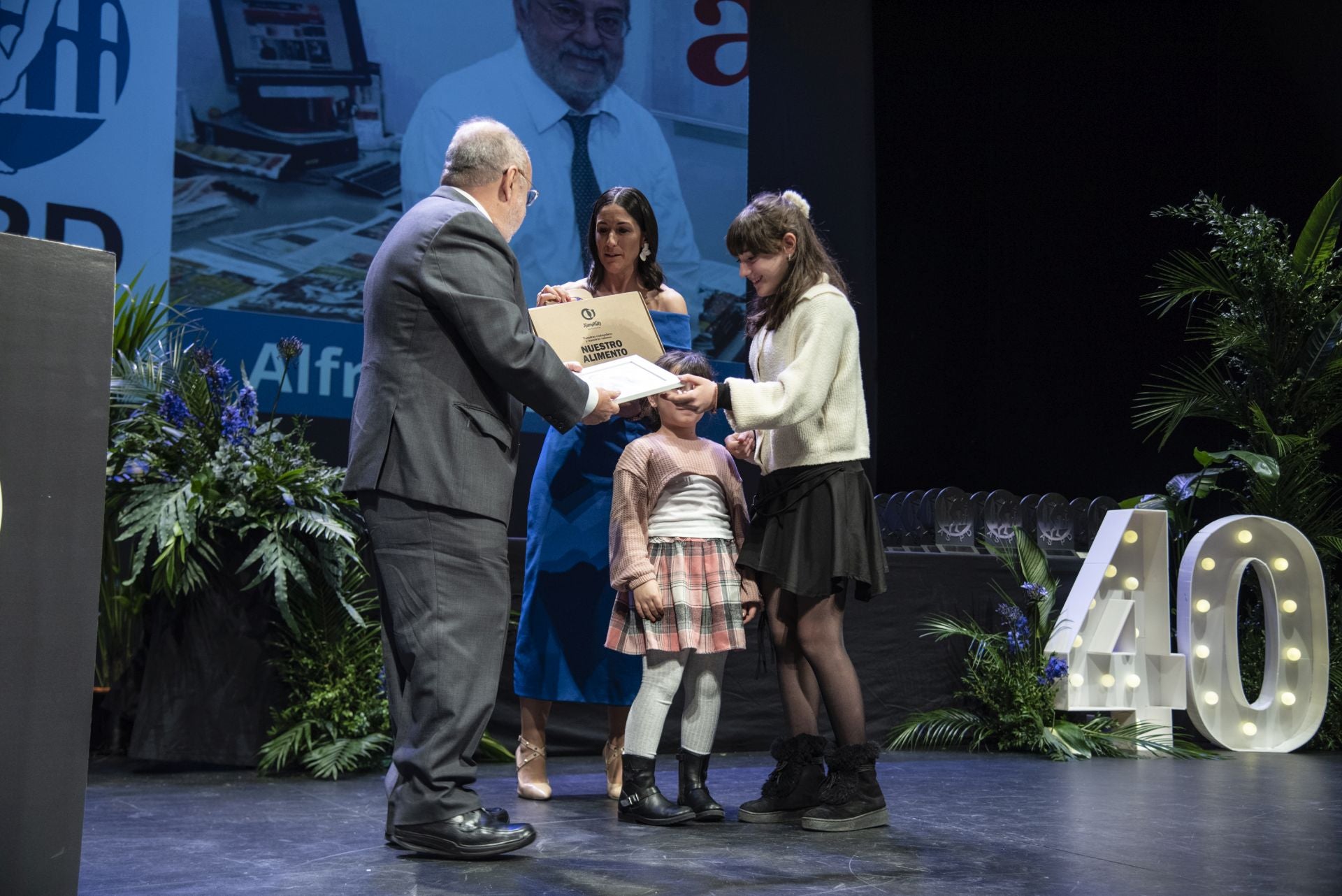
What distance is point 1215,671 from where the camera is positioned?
458 centimetres

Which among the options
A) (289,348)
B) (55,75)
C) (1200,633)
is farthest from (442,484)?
(55,75)

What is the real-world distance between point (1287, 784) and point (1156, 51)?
576cm

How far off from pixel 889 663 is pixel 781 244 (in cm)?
206

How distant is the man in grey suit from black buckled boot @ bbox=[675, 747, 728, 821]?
52 cm

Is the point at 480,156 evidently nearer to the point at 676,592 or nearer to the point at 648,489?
the point at 648,489

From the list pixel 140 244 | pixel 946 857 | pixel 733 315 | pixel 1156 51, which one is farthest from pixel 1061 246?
pixel 946 857

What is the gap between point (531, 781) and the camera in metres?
3.21

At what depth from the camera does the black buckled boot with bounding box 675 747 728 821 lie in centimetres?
285

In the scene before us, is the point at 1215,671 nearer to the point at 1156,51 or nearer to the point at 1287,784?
the point at 1287,784

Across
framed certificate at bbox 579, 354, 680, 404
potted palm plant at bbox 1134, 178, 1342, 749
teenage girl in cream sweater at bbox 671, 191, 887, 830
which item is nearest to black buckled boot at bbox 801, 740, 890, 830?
teenage girl in cream sweater at bbox 671, 191, 887, 830

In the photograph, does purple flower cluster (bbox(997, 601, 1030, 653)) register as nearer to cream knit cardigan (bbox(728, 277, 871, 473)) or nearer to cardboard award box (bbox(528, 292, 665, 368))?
cream knit cardigan (bbox(728, 277, 871, 473))

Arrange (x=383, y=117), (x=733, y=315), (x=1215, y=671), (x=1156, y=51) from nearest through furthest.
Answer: (x=1215, y=671), (x=383, y=117), (x=733, y=315), (x=1156, y=51)

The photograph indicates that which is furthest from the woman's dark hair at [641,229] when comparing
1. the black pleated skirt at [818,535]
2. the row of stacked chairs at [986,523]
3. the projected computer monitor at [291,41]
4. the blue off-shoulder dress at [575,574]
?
the projected computer monitor at [291,41]

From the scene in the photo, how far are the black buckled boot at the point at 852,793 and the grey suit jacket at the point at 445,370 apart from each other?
0.97 m
